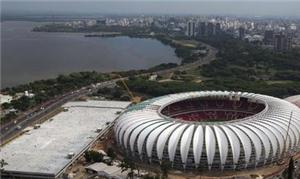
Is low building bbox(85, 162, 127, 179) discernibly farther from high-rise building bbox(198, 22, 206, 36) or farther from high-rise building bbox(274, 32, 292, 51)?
high-rise building bbox(198, 22, 206, 36)

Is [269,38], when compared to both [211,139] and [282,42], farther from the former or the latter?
[211,139]

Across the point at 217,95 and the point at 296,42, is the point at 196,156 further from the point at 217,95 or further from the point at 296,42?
the point at 296,42

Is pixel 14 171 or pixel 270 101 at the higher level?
pixel 270 101

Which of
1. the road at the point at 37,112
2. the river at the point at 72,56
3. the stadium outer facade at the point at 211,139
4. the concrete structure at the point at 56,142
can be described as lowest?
the river at the point at 72,56

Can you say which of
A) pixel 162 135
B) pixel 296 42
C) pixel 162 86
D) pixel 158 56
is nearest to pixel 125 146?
pixel 162 135

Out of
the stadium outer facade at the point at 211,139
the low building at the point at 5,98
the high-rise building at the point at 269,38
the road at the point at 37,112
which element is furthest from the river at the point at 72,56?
the stadium outer facade at the point at 211,139

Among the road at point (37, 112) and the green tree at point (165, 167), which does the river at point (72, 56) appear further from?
the green tree at point (165, 167)

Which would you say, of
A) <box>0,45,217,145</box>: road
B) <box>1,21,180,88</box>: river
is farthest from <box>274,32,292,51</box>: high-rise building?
<box>0,45,217,145</box>: road
